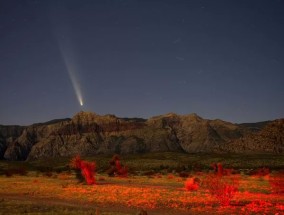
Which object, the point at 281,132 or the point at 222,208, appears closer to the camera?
the point at 222,208

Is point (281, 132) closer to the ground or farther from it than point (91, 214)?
farther from it

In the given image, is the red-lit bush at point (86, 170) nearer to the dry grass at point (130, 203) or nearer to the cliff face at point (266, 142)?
the dry grass at point (130, 203)

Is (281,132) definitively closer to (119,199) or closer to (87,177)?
(87,177)

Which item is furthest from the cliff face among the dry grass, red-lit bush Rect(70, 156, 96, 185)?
the dry grass

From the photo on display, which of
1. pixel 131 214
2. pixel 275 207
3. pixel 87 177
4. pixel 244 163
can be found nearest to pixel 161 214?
pixel 131 214

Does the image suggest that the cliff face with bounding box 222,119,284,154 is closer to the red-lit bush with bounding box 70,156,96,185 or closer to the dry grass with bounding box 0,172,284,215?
the red-lit bush with bounding box 70,156,96,185

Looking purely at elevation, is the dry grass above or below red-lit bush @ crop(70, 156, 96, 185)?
below

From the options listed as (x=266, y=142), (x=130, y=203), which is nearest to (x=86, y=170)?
(x=130, y=203)

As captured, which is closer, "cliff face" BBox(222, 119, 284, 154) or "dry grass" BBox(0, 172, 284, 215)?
"dry grass" BBox(0, 172, 284, 215)

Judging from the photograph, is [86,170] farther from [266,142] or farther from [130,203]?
[266,142]

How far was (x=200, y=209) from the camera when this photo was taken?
1209 inches

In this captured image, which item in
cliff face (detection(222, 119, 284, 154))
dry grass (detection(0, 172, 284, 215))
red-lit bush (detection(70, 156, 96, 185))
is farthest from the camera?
cliff face (detection(222, 119, 284, 154))

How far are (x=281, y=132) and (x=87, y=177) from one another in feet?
389

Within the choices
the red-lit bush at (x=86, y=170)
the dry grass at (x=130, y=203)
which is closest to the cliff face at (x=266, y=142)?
the red-lit bush at (x=86, y=170)
